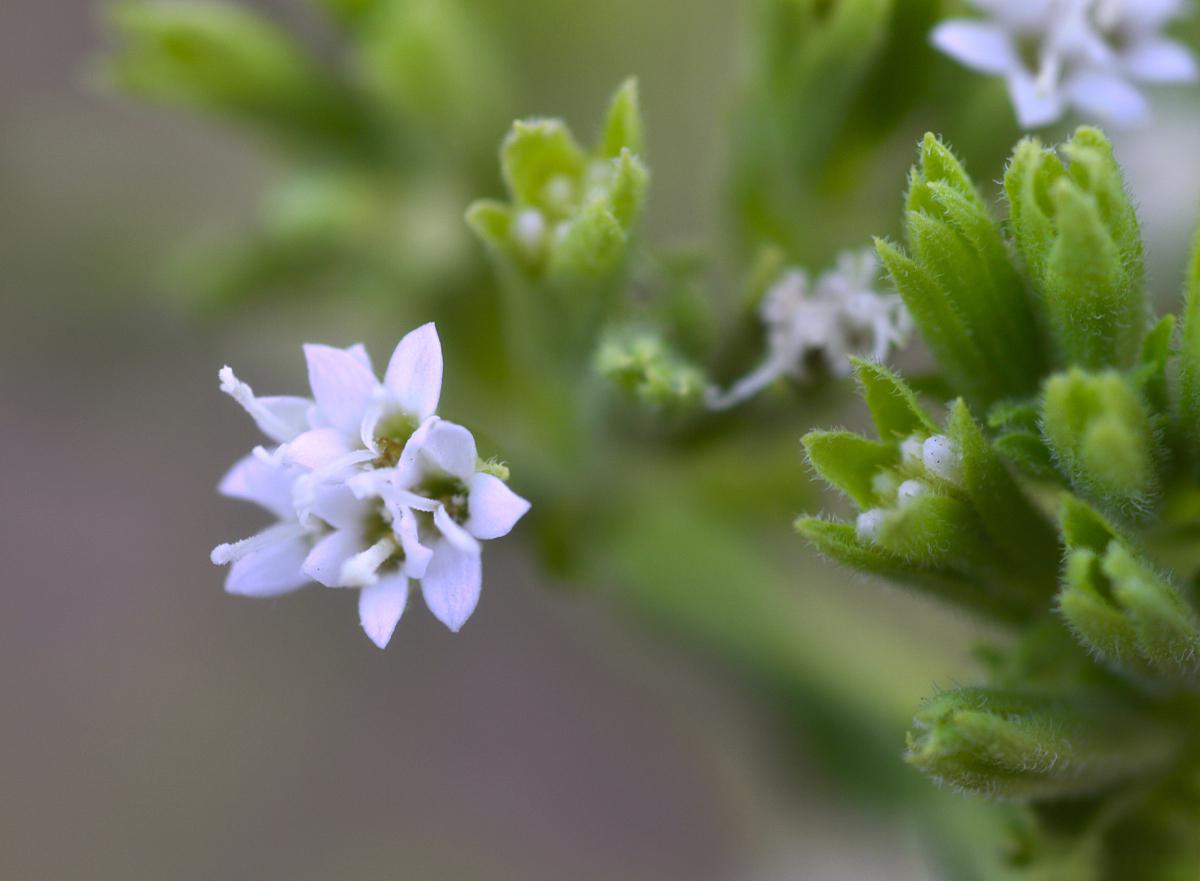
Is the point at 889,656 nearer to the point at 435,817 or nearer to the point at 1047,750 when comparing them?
the point at 1047,750

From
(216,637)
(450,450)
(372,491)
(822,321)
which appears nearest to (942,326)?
(822,321)

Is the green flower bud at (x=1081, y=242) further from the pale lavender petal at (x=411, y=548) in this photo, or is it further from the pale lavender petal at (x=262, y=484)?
the pale lavender petal at (x=262, y=484)

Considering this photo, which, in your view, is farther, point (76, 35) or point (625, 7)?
point (76, 35)

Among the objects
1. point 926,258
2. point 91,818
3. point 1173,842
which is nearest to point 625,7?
point 926,258

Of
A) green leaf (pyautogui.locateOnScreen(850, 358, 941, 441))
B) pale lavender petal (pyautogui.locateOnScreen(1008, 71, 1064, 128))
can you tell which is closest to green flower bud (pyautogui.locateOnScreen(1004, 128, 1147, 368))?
green leaf (pyautogui.locateOnScreen(850, 358, 941, 441))

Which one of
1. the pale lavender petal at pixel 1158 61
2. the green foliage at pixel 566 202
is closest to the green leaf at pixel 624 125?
the green foliage at pixel 566 202

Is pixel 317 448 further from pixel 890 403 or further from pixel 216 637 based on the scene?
pixel 216 637

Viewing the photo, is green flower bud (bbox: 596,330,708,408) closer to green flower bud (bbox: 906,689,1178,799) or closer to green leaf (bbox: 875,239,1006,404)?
green leaf (bbox: 875,239,1006,404)
